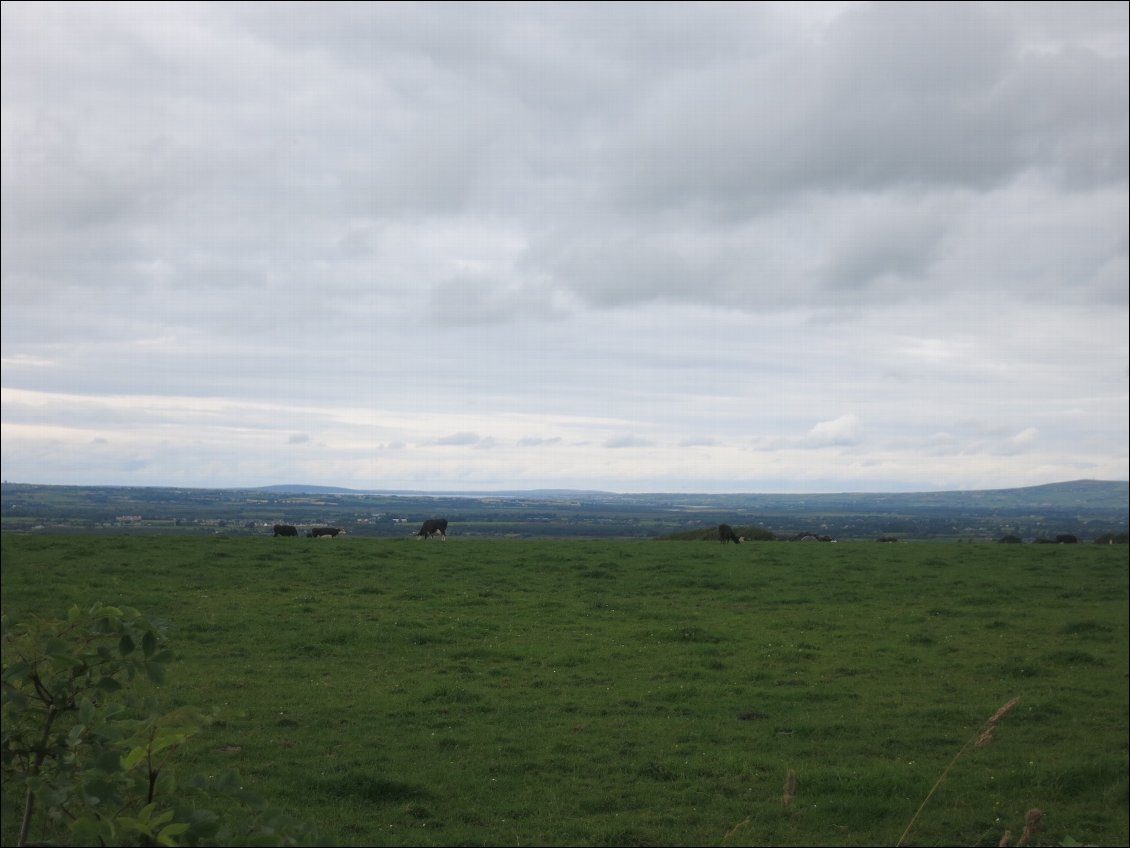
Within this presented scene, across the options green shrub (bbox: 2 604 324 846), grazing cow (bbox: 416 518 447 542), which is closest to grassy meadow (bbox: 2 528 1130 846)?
green shrub (bbox: 2 604 324 846)

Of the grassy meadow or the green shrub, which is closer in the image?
the green shrub

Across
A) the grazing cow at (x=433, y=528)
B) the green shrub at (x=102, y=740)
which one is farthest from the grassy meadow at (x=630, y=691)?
the grazing cow at (x=433, y=528)

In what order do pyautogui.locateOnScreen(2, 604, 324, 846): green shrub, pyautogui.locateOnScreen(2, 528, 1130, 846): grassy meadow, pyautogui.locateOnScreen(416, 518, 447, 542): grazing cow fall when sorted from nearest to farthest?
pyautogui.locateOnScreen(2, 604, 324, 846): green shrub, pyautogui.locateOnScreen(2, 528, 1130, 846): grassy meadow, pyautogui.locateOnScreen(416, 518, 447, 542): grazing cow

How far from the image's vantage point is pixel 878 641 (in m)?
20.5

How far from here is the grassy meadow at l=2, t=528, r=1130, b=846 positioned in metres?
10.8

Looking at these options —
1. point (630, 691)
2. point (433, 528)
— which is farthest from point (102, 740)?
point (433, 528)

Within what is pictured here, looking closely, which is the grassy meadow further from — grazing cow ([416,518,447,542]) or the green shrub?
grazing cow ([416,518,447,542])

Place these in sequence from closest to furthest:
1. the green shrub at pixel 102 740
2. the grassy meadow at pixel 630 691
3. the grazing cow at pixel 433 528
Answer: the green shrub at pixel 102 740
the grassy meadow at pixel 630 691
the grazing cow at pixel 433 528

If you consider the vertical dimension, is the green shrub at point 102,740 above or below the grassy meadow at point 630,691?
above

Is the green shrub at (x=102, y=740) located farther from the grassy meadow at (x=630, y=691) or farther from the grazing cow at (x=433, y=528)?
the grazing cow at (x=433, y=528)

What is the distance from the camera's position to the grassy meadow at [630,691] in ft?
35.6

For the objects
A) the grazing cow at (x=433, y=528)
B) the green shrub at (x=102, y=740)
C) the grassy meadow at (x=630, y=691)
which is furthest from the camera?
the grazing cow at (x=433, y=528)

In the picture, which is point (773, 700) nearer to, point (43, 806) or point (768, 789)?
point (768, 789)

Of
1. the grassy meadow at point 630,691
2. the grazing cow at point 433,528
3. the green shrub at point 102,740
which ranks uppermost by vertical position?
the green shrub at point 102,740
